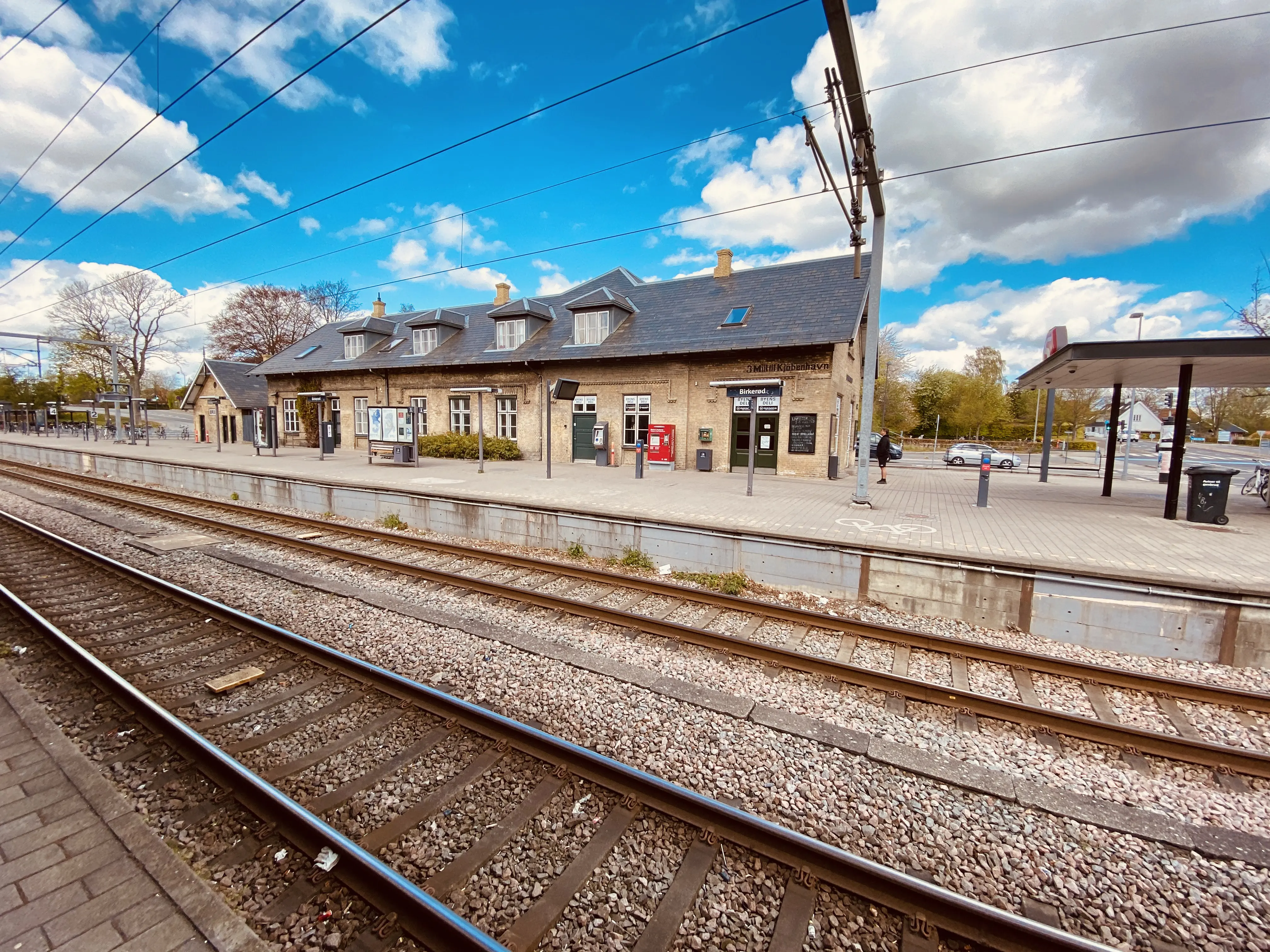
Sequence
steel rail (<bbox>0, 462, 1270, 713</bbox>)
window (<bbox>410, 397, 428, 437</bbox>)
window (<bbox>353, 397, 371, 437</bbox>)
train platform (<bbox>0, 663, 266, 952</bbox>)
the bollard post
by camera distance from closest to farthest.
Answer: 1. train platform (<bbox>0, 663, 266, 952</bbox>)
2. steel rail (<bbox>0, 462, 1270, 713</bbox>)
3. the bollard post
4. window (<bbox>410, 397, 428, 437</bbox>)
5. window (<bbox>353, 397, 371, 437</bbox>)

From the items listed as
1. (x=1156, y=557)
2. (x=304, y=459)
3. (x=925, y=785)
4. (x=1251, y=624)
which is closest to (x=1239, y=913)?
(x=925, y=785)

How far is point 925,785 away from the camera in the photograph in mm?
3443

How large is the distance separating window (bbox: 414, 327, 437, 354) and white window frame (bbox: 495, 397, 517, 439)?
5.59 meters

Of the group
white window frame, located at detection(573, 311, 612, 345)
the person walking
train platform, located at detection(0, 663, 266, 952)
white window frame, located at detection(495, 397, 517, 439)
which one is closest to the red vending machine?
white window frame, located at detection(573, 311, 612, 345)

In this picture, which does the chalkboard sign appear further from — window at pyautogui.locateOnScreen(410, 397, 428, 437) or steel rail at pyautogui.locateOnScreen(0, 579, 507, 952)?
window at pyautogui.locateOnScreen(410, 397, 428, 437)

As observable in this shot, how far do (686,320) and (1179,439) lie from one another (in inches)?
541

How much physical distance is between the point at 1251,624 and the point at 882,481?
10.6 metres

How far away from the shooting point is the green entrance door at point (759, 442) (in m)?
17.2

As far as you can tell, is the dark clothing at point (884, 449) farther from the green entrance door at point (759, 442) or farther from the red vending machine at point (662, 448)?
the red vending machine at point (662, 448)

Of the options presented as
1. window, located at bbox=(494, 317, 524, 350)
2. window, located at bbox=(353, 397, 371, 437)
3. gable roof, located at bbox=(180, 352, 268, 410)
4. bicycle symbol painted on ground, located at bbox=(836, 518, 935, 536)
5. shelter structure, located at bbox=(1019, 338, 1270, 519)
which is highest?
window, located at bbox=(494, 317, 524, 350)

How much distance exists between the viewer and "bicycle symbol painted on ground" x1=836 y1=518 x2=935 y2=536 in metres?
8.41

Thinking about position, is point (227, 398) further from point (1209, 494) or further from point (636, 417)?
point (1209, 494)

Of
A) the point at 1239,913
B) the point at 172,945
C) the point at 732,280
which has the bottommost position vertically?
the point at 1239,913

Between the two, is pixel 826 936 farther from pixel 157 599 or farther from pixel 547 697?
pixel 157 599
